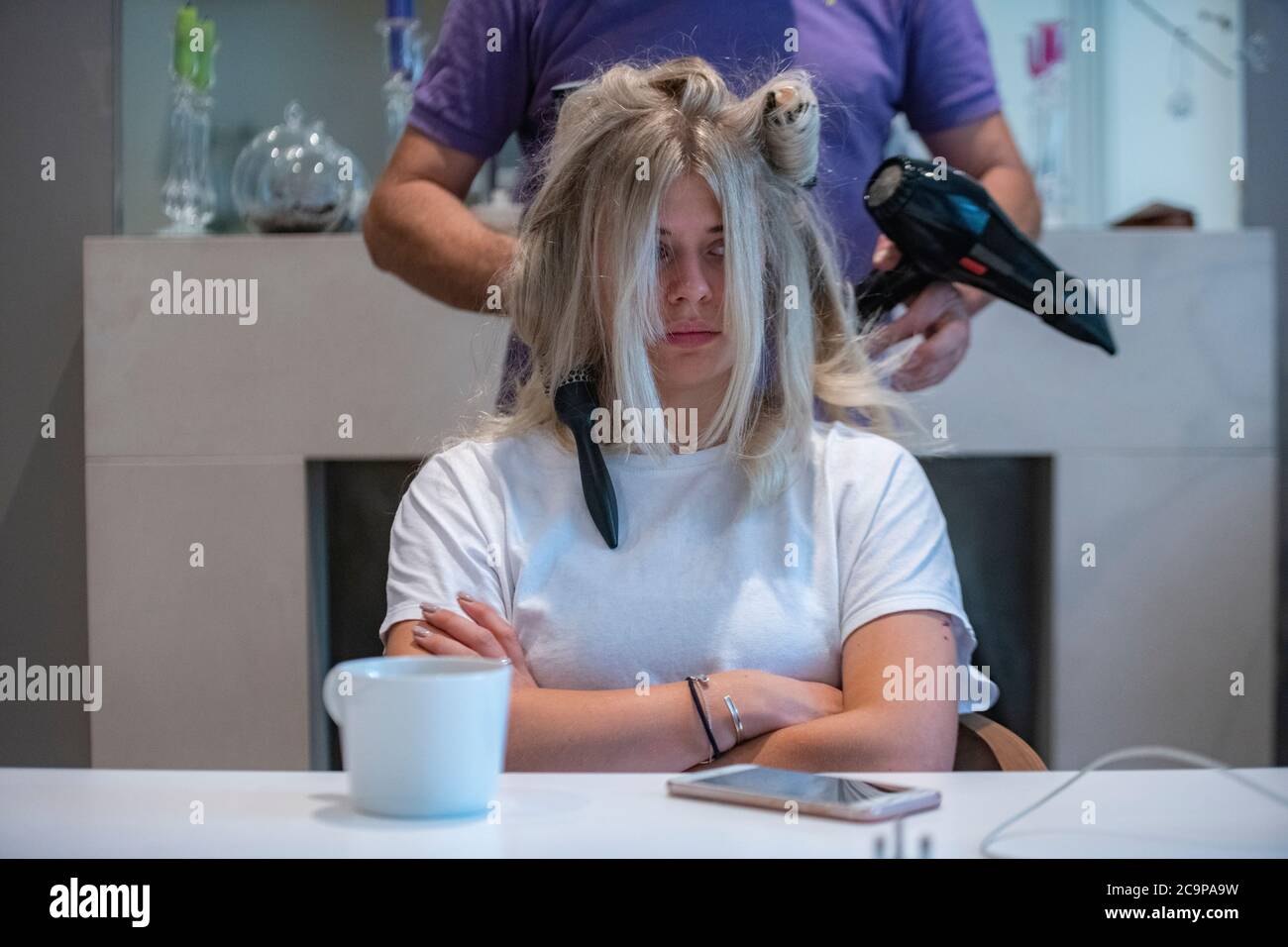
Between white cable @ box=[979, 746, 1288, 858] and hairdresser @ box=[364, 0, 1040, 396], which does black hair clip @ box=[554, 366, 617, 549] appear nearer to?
hairdresser @ box=[364, 0, 1040, 396]

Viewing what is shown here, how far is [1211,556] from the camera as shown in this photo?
2.32m

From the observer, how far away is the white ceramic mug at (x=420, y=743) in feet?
2.14

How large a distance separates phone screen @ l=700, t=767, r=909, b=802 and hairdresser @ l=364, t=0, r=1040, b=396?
0.83 m

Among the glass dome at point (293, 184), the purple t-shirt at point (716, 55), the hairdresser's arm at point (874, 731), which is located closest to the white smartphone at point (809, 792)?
the hairdresser's arm at point (874, 731)

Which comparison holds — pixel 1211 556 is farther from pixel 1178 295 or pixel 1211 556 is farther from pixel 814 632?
pixel 814 632

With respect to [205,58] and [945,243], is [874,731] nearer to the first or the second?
[945,243]

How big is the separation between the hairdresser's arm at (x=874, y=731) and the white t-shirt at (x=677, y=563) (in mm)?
39

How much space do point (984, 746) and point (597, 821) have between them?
585mm

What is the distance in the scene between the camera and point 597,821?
65 cm

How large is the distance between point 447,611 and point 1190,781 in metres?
0.59

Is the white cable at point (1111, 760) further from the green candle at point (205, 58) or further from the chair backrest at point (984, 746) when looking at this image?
the green candle at point (205, 58)

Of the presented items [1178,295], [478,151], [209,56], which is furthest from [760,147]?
[209,56]
